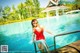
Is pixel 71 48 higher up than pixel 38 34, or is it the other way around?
pixel 38 34

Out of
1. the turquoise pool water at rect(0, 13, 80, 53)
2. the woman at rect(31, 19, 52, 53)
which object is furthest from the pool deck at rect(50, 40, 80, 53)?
the woman at rect(31, 19, 52, 53)

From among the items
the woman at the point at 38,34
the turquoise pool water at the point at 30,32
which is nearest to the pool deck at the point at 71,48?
the turquoise pool water at the point at 30,32

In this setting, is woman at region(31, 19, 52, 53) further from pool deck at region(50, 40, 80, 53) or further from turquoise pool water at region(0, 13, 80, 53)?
pool deck at region(50, 40, 80, 53)

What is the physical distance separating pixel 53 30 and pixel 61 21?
0.13m

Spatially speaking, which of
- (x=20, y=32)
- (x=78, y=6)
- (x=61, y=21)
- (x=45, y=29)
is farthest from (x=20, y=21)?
(x=78, y=6)

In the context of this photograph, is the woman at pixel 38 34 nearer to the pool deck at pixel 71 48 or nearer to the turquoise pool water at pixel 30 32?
the turquoise pool water at pixel 30 32

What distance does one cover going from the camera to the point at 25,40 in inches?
92.2

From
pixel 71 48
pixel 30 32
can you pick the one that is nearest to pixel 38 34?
pixel 30 32

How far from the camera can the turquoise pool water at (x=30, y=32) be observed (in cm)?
227

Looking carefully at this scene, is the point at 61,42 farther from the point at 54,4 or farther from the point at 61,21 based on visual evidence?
the point at 54,4

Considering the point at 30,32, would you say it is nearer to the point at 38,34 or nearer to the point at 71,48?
the point at 38,34

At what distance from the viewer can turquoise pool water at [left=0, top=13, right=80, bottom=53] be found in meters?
2.27

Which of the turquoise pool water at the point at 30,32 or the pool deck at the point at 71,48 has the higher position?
the turquoise pool water at the point at 30,32

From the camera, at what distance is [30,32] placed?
232cm
